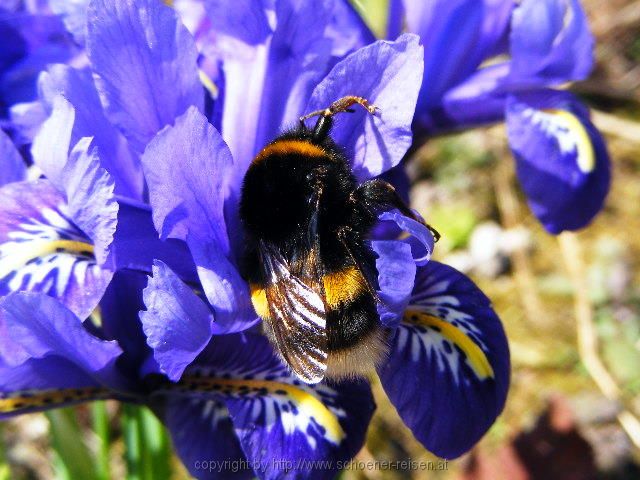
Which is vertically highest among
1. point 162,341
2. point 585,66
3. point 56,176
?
point 56,176

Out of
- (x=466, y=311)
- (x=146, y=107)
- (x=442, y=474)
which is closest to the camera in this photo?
(x=146, y=107)

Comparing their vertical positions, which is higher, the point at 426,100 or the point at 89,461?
the point at 426,100

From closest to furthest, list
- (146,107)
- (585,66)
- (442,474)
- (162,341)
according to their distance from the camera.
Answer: (162,341), (146,107), (585,66), (442,474)

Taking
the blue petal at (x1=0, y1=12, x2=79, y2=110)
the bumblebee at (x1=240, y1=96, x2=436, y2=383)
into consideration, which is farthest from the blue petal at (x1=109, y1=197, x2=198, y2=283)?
the blue petal at (x1=0, y1=12, x2=79, y2=110)

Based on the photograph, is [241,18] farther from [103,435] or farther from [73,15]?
[103,435]

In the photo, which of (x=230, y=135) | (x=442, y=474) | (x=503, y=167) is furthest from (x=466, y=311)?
(x=503, y=167)

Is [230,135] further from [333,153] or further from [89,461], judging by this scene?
[89,461]
